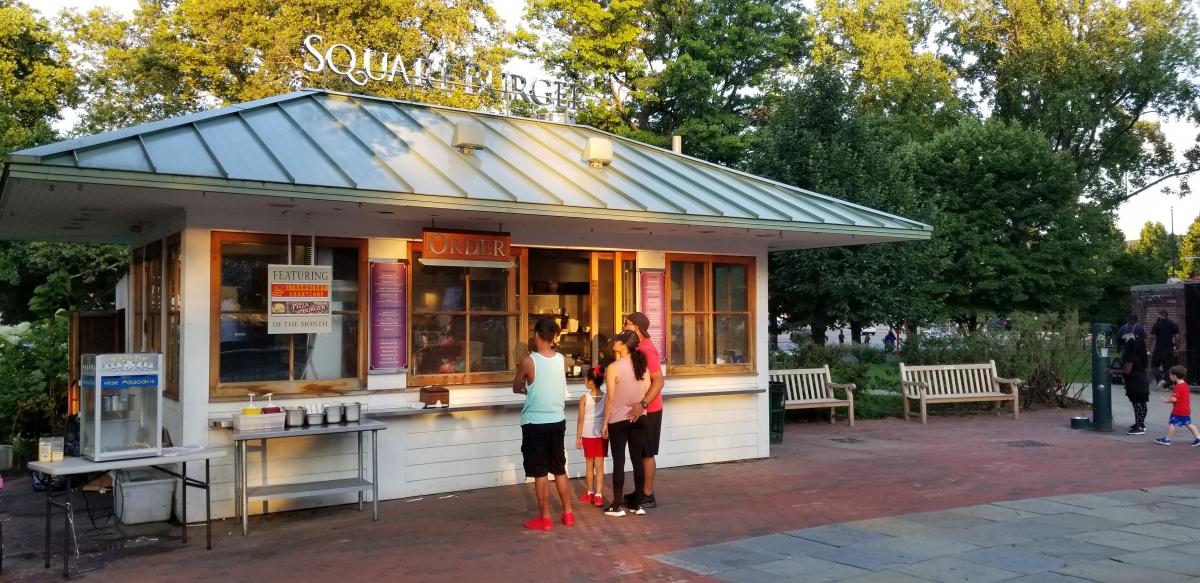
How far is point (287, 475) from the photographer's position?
841cm

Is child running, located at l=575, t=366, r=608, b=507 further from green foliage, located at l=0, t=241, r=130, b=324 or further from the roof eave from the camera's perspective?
green foliage, located at l=0, t=241, r=130, b=324

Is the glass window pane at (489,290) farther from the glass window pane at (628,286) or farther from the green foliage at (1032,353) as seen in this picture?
the green foliage at (1032,353)

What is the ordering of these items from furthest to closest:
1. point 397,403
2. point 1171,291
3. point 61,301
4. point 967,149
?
point 967,149, point 1171,291, point 61,301, point 397,403

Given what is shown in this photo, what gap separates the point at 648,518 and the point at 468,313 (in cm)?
282

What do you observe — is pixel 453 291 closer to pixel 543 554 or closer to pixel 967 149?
pixel 543 554

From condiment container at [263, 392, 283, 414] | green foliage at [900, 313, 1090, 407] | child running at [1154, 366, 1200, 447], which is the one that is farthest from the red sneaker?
green foliage at [900, 313, 1090, 407]

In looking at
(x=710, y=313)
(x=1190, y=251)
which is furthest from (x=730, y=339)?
(x=1190, y=251)

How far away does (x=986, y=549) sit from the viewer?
686cm

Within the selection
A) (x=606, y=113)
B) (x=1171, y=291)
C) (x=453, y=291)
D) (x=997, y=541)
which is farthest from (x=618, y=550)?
(x=606, y=113)

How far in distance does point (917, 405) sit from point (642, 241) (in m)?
8.48

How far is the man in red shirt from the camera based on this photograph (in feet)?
27.1

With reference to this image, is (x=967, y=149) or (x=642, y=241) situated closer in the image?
(x=642, y=241)

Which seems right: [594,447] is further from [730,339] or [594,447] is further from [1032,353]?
[1032,353]

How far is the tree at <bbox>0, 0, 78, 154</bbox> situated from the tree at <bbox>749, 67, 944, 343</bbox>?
21.8 m
